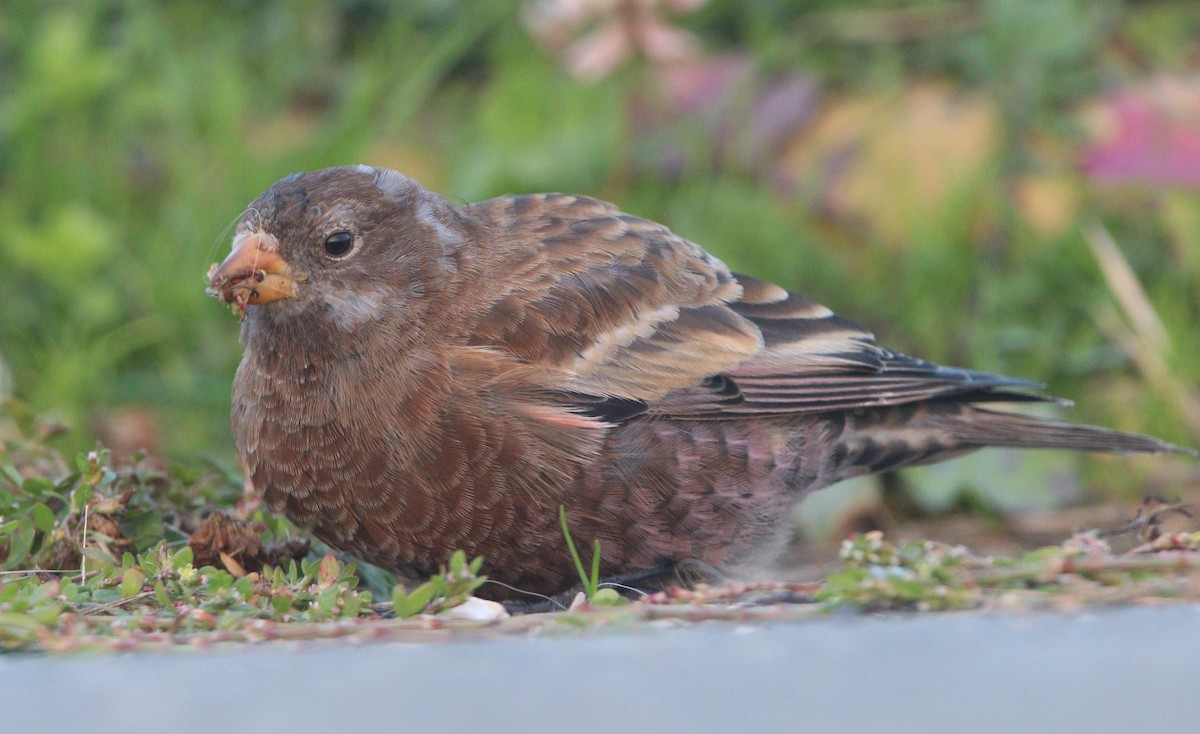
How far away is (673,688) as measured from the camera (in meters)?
1.74

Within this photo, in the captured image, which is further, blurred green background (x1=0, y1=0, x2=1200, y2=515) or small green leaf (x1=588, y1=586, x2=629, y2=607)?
blurred green background (x1=0, y1=0, x2=1200, y2=515)

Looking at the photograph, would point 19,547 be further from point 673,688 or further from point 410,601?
point 673,688

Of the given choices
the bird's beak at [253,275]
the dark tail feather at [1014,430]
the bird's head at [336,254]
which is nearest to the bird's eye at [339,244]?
the bird's head at [336,254]

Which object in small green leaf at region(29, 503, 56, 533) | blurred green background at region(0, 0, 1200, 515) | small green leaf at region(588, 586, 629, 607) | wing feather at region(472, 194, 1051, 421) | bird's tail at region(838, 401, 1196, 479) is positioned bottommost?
small green leaf at region(588, 586, 629, 607)

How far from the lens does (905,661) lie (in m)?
1.80

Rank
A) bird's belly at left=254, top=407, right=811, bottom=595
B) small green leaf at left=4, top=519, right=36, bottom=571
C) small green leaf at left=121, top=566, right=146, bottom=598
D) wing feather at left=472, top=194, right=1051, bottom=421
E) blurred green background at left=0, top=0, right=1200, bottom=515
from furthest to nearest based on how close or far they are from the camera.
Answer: blurred green background at left=0, top=0, right=1200, bottom=515, wing feather at left=472, top=194, right=1051, bottom=421, bird's belly at left=254, top=407, right=811, bottom=595, small green leaf at left=4, top=519, right=36, bottom=571, small green leaf at left=121, top=566, right=146, bottom=598

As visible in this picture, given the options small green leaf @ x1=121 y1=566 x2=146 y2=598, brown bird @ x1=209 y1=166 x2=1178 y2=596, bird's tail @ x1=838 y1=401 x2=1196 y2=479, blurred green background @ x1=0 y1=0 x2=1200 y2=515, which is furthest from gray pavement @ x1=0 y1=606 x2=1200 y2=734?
blurred green background @ x1=0 y1=0 x2=1200 y2=515

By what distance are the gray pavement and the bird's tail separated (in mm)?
2086

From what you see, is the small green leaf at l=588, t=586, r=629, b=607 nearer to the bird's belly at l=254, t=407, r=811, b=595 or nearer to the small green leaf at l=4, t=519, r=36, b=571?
the bird's belly at l=254, t=407, r=811, b=595

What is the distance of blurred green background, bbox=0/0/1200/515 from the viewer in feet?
18.5

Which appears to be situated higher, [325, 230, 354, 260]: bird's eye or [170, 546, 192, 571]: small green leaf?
[325, 230, 354, 260]: bird's eye

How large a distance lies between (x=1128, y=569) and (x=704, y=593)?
2.35 ft

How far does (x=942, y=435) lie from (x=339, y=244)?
1700 mm

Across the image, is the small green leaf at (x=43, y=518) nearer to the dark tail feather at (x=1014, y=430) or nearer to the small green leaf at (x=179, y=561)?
the small green leaf at (x=179, y=561)
